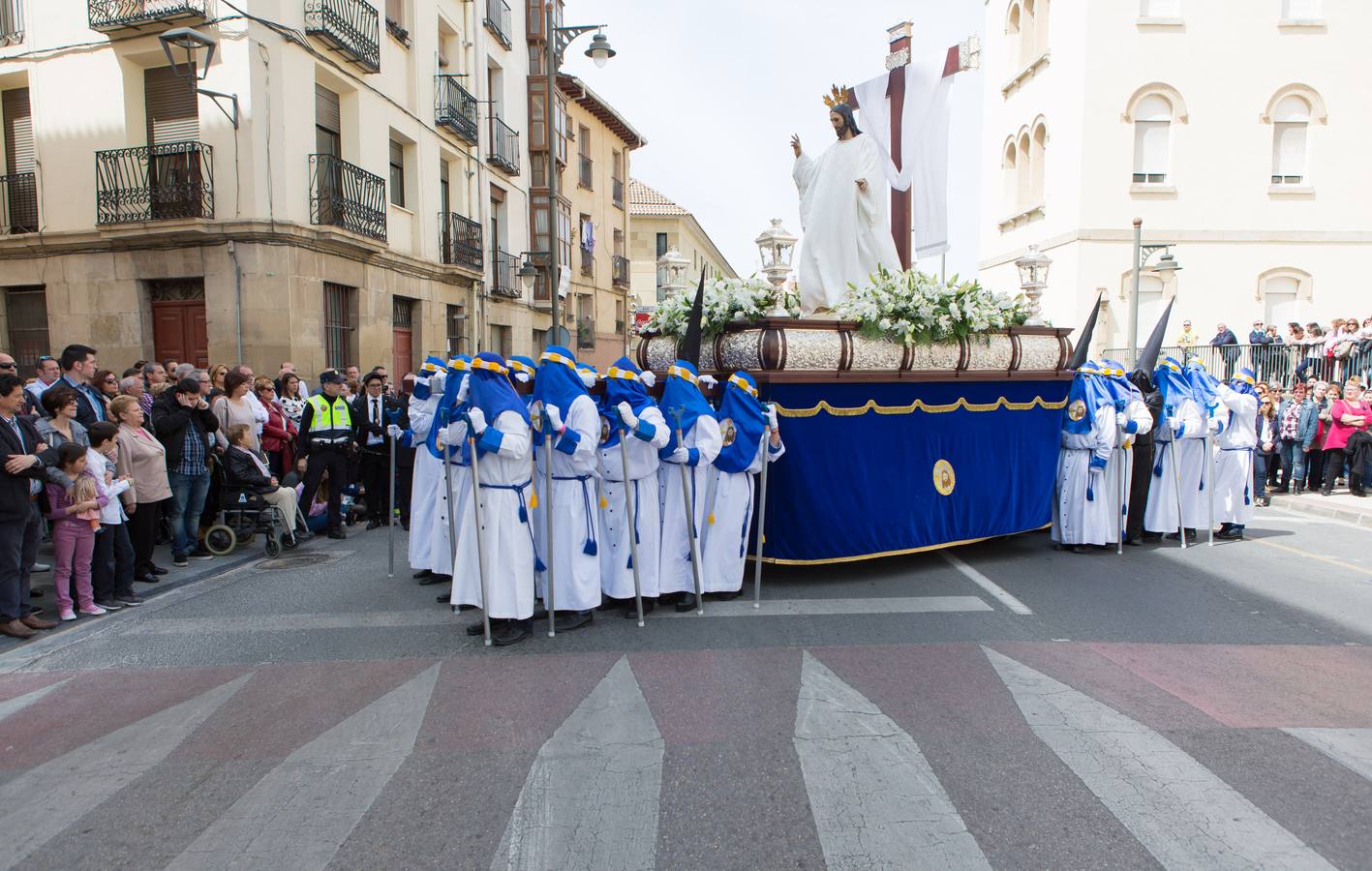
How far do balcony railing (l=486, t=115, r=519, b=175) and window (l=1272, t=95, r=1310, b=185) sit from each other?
1929cm

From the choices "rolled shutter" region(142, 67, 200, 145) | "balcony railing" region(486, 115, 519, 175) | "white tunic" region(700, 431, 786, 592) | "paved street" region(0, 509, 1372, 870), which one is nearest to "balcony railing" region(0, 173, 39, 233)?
"rolled shutter" region(142, 67, 200, 145)

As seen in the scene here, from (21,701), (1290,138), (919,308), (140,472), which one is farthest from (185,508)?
(1290,138)

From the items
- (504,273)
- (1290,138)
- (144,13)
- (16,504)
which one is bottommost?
(16,504)

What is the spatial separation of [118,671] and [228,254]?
32.6 ft

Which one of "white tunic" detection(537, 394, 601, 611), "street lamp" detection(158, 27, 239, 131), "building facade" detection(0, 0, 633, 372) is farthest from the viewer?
"building facade" detection(0, 0, 633, 372)

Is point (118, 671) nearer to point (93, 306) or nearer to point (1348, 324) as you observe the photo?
point (93, 306)

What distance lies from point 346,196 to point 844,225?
33.1ft

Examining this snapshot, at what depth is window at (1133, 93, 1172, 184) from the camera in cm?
2108

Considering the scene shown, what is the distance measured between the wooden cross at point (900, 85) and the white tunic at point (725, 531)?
5631 millimetres

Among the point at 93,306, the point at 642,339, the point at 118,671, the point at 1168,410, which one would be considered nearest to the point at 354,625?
the point at 118,671

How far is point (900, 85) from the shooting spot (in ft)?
35.9

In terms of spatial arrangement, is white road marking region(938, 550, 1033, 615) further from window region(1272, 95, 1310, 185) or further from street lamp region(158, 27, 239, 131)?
window region(1272, 95, 1310, 185)

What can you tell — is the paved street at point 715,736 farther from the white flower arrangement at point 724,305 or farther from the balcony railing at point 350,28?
the balcony railing at point 350,28

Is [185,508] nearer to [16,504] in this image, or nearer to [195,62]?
[16,504]
